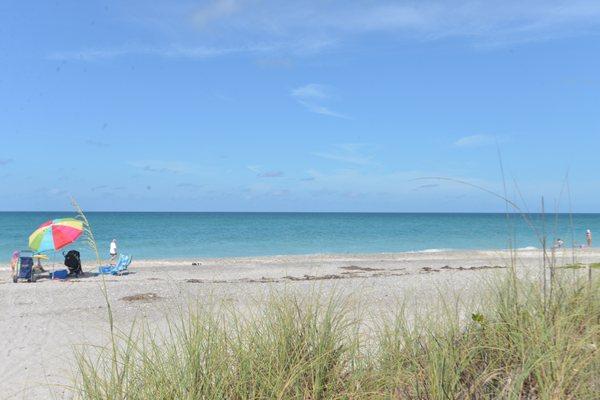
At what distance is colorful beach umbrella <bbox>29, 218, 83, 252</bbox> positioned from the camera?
1509 centimetres

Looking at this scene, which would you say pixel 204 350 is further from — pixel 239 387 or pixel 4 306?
pixel 4 306

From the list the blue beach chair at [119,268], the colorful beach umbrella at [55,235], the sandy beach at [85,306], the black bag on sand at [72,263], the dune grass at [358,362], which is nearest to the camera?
the dune grass at [358,362]

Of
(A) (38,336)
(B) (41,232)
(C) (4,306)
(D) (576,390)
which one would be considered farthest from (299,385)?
(B) (41,232)

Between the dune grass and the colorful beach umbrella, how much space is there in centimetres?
1254

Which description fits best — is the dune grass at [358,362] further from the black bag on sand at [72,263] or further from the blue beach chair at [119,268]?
the blue beach chair at [119,268]

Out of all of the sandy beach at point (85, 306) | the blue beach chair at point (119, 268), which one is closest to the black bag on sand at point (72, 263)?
the sandy beach at point (85, 306)

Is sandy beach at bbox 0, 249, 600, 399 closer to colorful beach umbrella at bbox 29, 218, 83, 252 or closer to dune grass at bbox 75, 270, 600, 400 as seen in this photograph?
dune grass at bbox 75, 270, 600, 400

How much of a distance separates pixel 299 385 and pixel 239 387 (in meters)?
0.33

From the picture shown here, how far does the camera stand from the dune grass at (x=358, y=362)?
9.73 ft

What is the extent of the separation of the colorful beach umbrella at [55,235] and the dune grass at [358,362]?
12538 millimetres

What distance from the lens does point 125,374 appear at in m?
3.08

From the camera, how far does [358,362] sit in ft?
11.2

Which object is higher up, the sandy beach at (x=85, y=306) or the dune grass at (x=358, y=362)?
the dune grass at (x=358, y=362)

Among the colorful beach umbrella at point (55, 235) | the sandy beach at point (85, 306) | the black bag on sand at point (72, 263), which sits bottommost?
the sandy beach at point (85, 306)
